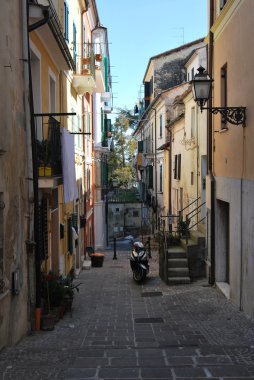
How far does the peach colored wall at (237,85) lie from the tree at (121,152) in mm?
38833

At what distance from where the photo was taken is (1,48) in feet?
22.0

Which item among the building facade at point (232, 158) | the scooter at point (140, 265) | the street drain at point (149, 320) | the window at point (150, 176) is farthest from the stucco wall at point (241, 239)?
the window at point (150, 176)

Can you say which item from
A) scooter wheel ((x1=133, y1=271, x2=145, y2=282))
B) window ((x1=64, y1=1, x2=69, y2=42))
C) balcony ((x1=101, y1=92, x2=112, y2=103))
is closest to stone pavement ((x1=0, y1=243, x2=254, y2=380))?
scooter wheel ((x1=133, y1=271, x2=145, y2=282))

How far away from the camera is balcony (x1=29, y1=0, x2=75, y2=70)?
8.52 metres

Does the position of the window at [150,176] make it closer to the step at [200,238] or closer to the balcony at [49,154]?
the step at [200,238]

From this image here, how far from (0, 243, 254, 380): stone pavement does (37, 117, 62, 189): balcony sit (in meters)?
2.66

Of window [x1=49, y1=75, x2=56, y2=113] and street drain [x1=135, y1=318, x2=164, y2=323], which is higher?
window [x1=49, y1=75, x2=56, y2=113]

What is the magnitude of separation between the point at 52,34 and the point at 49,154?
255 centimetres

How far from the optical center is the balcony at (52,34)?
8.52 m

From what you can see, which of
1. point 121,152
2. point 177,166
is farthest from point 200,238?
point 121,152

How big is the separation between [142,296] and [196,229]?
15.6 ft

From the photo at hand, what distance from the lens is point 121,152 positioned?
53.5 meters

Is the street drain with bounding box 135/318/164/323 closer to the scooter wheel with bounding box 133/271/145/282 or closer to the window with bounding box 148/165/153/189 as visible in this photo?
the scooter wheel with bounding box 133/271/145/282

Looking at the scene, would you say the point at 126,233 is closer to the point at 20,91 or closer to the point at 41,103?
the point at 41,103
